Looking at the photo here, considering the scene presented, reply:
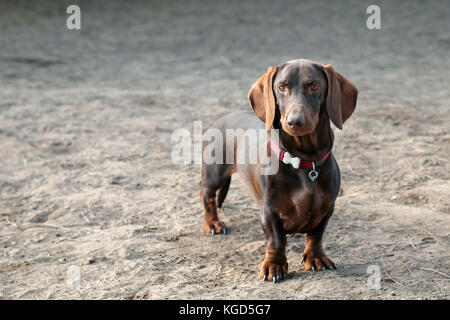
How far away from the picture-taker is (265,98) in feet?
12.0

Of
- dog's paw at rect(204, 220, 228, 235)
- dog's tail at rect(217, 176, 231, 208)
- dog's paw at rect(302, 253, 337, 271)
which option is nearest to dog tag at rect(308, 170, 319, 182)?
dog's paw at rect(302, 253, 337, 271)

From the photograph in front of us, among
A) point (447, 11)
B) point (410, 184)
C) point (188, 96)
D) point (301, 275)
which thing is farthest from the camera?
point (447, 11)

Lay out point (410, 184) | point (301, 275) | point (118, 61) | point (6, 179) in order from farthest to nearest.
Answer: point (118, 61) < point (6, 179) < point (410, 184) < point (301, 275)

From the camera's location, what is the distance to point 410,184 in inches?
205

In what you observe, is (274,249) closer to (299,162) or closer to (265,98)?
(299,162)

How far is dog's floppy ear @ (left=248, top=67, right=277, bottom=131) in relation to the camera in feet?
11.8

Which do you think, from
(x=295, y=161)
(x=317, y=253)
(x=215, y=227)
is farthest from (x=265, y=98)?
(x=215, y=227)

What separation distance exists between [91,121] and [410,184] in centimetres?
380

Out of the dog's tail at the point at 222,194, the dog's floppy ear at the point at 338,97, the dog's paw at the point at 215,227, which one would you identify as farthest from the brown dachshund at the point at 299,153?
the dog's tail at the point at 222,194

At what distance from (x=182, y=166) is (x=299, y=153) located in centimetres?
243

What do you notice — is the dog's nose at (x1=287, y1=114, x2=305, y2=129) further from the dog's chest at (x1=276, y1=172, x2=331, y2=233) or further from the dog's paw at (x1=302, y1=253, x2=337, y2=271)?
the dog's paw at (x1=302, y1=253, x2=337, y2=271)

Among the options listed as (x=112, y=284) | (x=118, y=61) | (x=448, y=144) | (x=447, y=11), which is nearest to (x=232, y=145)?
(x=112, y=284)

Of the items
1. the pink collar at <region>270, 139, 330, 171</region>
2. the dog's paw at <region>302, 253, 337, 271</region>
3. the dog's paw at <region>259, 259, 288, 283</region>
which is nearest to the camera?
the pink collar at <region>270, 139, 330, 171</region>

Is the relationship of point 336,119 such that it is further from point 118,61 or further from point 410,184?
point 118,61
